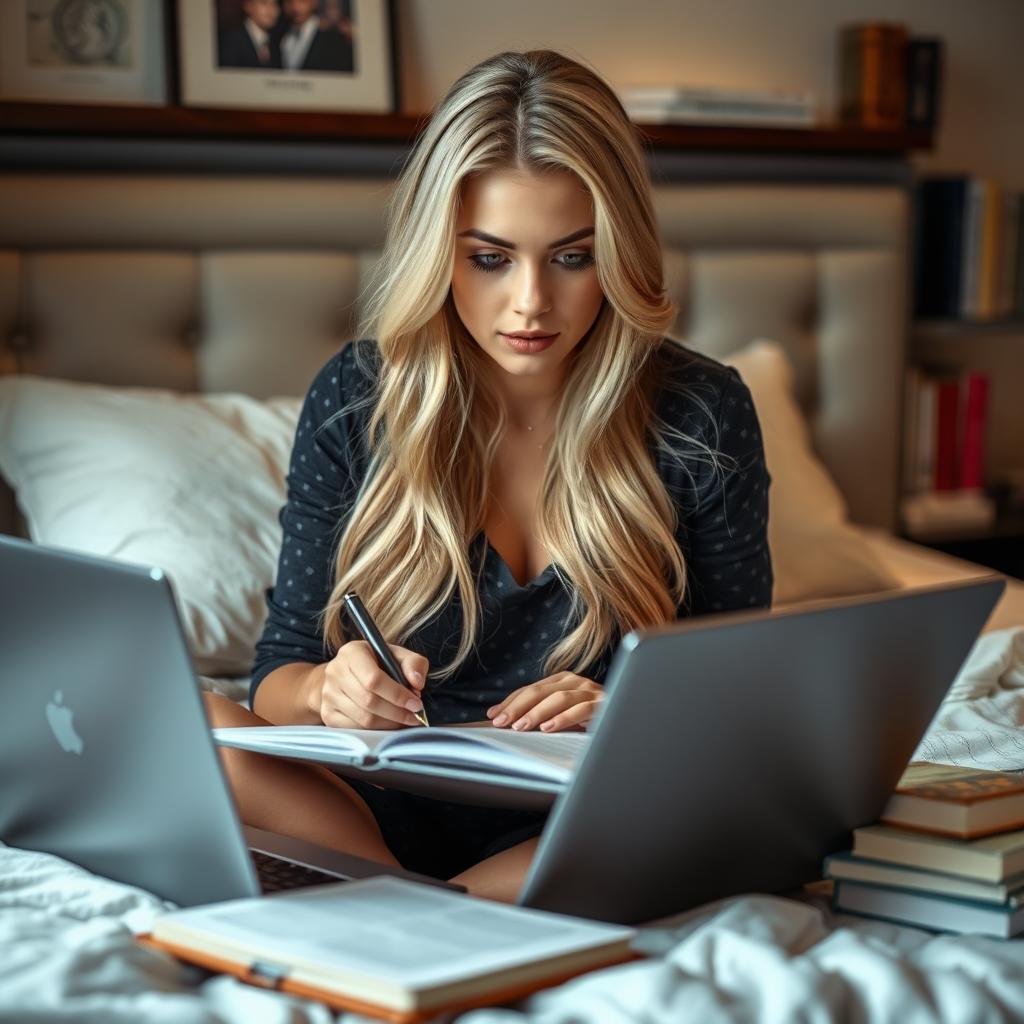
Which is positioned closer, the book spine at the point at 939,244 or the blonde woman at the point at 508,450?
the blonde woman at the point at 508,450

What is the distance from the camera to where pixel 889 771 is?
1047 mm

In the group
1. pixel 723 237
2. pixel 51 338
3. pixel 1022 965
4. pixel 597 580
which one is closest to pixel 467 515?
pixel 597 580

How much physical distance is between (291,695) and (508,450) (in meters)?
0.38

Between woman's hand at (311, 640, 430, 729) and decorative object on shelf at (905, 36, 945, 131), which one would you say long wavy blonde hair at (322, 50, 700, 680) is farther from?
decorative object on shelf at (905, 36, 945, 131)

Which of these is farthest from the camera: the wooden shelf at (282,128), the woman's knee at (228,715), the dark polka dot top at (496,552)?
the wooden shelf at (282,128)

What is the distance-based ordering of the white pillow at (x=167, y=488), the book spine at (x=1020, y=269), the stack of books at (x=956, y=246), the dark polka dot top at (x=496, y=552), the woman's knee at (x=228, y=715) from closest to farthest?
→ the woman's knee at (x=228, y=715), the dark polka dot top at (x=496, y=552), the white pillow at (x=167, y=488), the stack of books at (x=956, y=246), the book spine at (x=1020, y=269)

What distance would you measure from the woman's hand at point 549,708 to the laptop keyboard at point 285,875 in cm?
19

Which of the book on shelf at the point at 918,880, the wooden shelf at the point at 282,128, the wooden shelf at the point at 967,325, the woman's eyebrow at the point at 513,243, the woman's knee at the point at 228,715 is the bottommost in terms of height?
the book on shelf at the point at 918,880

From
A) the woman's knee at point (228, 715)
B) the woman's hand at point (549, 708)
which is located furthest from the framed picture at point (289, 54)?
the woman's hand at point (549, 708)

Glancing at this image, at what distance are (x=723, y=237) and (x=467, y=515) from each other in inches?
48.4

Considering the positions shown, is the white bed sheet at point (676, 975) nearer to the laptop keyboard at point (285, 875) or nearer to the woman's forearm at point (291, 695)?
the laptop keyboard at point (285, 875)

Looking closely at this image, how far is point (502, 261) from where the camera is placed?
1.40 meters

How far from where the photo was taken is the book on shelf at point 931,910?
0.98 metres

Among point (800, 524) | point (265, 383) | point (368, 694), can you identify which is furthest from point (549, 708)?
point (265, 383)
